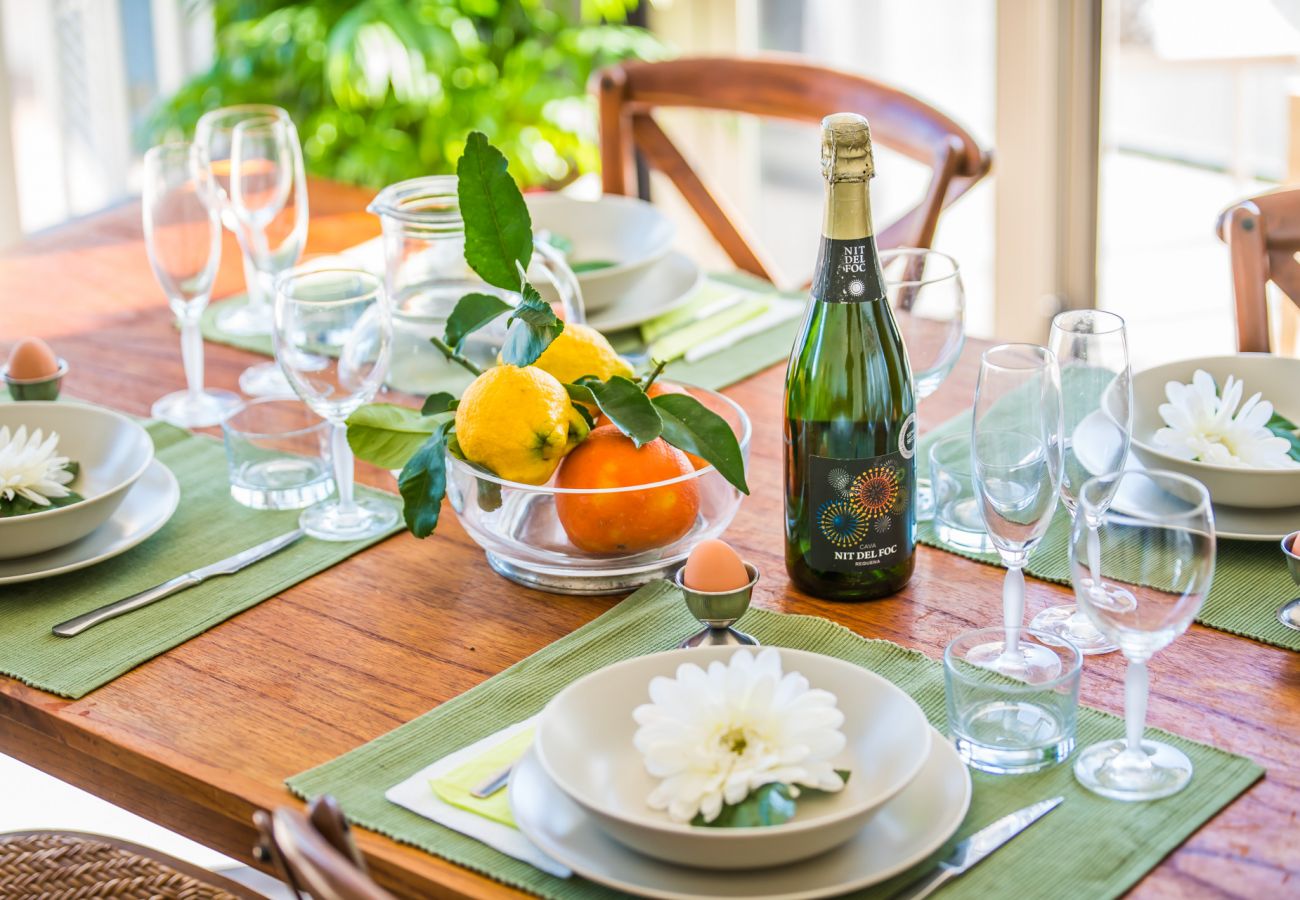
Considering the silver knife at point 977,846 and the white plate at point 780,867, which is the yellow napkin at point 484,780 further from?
the silver knife at point 977,846

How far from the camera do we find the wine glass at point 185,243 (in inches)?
57.0

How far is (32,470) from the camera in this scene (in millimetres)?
1172

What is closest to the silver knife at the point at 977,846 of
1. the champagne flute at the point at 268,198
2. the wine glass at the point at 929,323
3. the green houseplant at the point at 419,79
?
the wine glass at the point at 929,323

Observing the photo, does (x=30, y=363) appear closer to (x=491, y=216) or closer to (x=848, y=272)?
(x=491, y=216)

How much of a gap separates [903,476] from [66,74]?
349 cm

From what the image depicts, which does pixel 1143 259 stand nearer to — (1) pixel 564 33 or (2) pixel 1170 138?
(2) pixel 1170 138

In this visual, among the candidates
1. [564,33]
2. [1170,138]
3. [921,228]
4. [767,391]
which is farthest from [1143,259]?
[767,391]

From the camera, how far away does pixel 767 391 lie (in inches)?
58.3

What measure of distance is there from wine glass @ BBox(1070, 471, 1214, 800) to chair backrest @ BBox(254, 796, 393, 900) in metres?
0.42

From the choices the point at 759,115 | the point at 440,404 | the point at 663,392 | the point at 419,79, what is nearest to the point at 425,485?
the point at 440,404

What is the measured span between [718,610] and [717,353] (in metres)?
0.64

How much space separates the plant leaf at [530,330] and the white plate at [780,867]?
13.8 inches

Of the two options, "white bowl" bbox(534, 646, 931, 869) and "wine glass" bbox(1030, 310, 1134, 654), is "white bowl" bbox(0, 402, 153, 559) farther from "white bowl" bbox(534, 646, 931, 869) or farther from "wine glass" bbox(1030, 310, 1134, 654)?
"wine glass" bbox(1030, 310, 1134, 654)

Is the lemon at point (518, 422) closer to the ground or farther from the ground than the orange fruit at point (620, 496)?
farther from the ground
